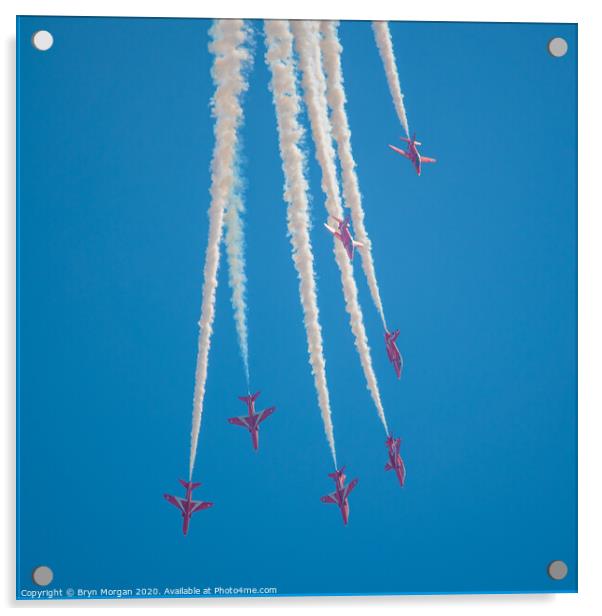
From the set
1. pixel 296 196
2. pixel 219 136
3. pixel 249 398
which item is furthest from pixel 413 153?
pixel 249 398

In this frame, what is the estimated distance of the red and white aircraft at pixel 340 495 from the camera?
2.75 m

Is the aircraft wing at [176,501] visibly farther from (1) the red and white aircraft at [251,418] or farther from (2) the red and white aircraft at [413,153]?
(2) the red and white aircraft at [413,153]

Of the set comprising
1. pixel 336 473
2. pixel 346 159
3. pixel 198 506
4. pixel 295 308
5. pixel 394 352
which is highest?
pixel 346 159

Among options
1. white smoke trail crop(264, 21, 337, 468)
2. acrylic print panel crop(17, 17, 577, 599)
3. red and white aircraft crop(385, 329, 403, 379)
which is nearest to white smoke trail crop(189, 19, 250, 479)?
acrylic print panel crop(17, 17, 577, 599)

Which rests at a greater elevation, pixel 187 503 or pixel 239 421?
pixel 239 421

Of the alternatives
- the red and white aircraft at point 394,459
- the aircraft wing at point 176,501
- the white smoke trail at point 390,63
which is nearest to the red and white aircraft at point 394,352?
the red and white aircraft at point 394,459

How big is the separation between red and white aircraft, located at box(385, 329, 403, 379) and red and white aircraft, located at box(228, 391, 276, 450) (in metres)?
0.43

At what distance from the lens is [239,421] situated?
8.96 feet

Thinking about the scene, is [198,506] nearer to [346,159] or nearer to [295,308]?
[295,308]

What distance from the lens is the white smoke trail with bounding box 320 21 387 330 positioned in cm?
277

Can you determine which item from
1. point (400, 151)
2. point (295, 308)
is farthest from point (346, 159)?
point (295, 308)

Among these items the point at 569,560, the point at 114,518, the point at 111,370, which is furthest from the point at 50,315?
the point at 569,560

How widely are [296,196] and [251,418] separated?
72 centimetres

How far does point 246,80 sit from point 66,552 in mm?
1605
